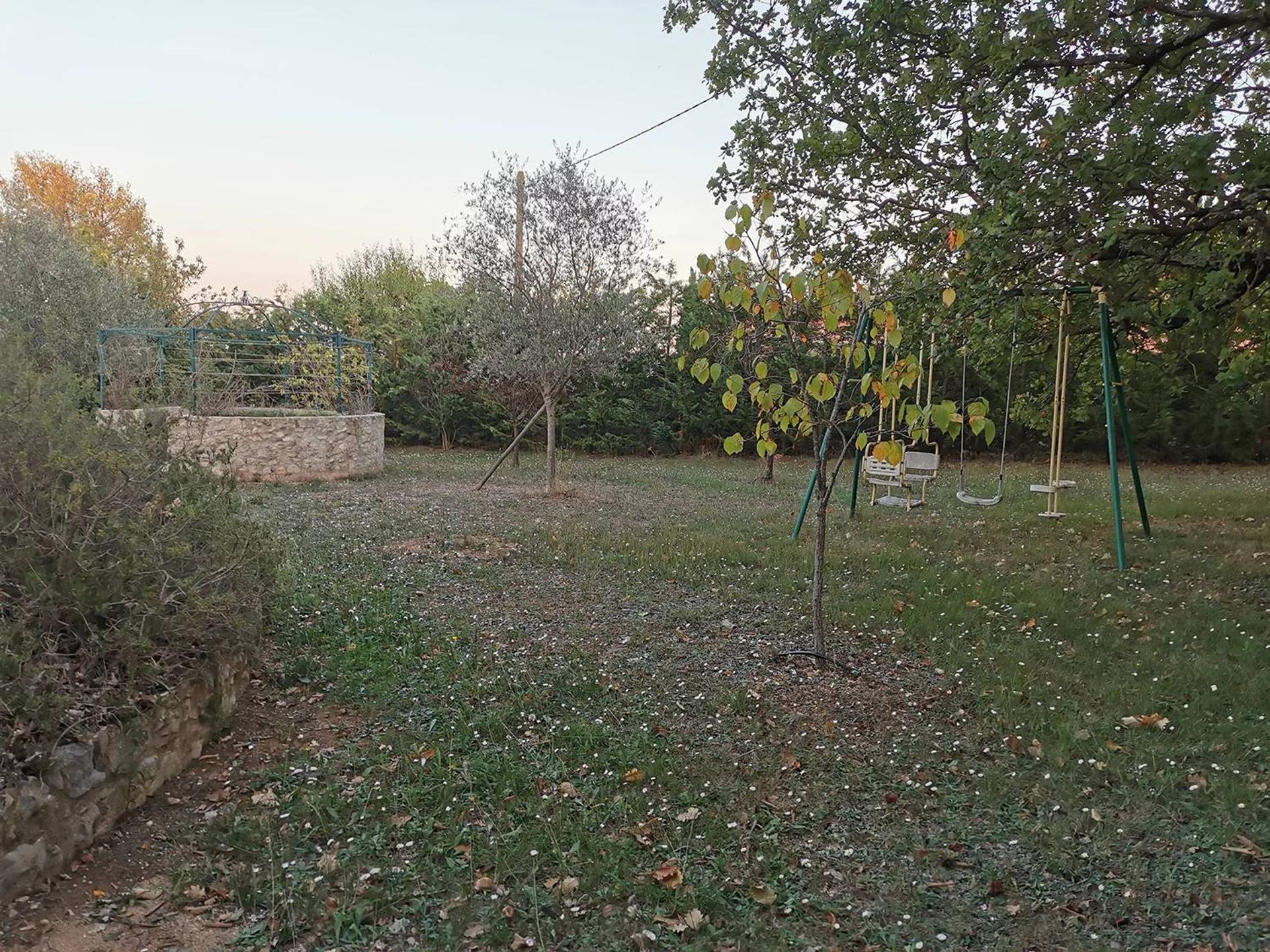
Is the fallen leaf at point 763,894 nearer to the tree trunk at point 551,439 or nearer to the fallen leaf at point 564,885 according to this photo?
the fallen leaf at point 564,885

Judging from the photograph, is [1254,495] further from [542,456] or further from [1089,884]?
[542,456]

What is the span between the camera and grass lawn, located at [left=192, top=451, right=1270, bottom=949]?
233cm

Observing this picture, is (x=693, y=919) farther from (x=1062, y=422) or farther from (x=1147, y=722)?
(x=1062, y=422)

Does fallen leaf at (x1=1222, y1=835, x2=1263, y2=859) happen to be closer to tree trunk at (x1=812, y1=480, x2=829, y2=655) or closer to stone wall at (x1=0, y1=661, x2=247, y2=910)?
tree trunk at (x1=812, y1=480, x2=829, y2=655)

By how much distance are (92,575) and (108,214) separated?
1311 inches

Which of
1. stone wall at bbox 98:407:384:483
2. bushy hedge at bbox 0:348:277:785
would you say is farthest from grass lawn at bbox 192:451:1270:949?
stone wall at bbox 98:407:384:483

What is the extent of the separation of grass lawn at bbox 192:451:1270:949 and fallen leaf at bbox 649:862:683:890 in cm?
1

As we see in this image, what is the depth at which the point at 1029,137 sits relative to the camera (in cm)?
580

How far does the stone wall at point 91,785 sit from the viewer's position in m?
2.30

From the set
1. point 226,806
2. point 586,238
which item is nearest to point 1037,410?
point 586,238

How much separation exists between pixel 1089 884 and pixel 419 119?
1393 centimetres

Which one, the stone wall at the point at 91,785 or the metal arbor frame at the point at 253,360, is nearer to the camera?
the stone wall at the point at 91,785

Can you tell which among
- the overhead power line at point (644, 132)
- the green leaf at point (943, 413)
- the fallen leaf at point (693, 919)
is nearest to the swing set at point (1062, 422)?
the green leaf at point (943, 413)

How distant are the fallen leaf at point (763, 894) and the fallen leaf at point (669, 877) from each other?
0.24m
